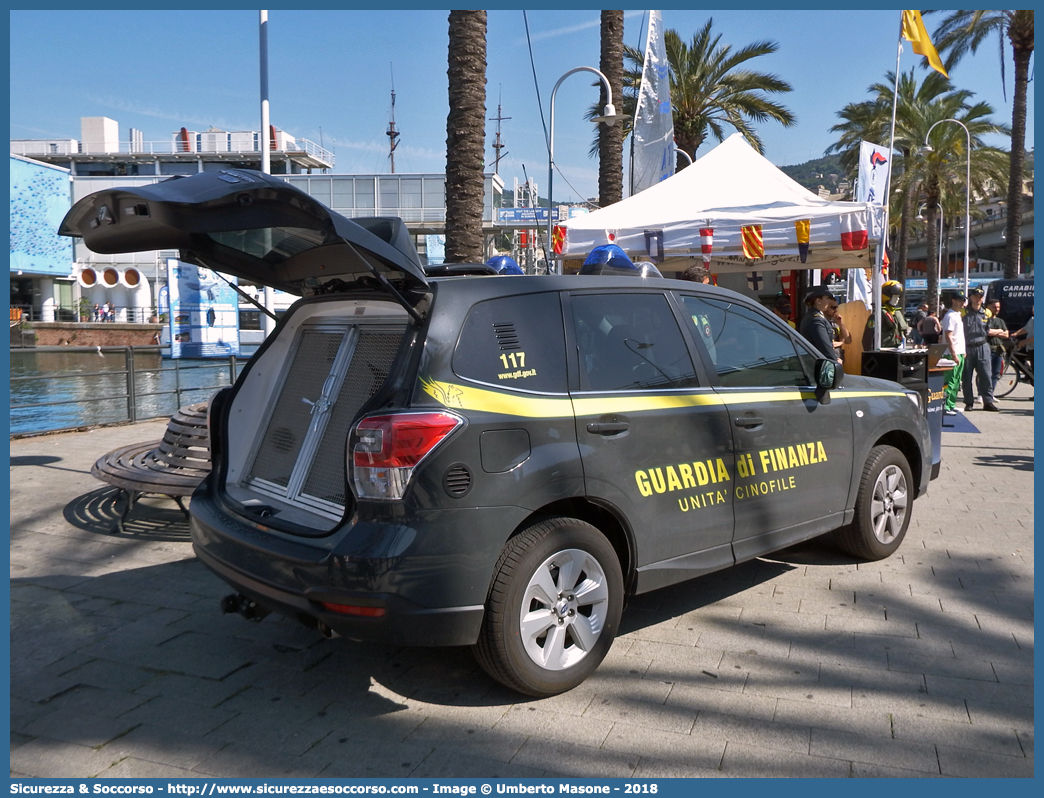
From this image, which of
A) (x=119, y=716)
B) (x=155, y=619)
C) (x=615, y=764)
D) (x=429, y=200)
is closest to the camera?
(x=615, y=764)

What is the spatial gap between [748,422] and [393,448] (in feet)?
6.74

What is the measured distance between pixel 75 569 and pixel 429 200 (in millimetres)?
56171

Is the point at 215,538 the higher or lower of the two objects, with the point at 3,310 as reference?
lower

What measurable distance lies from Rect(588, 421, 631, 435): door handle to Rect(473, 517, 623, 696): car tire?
1.31 ft

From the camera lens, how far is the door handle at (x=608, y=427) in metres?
3.68

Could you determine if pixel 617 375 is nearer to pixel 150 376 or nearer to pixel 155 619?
pixel 155 619

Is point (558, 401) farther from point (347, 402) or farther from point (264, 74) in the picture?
point (264, 74)

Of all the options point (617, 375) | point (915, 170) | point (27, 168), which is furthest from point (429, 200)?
point (617, 375)

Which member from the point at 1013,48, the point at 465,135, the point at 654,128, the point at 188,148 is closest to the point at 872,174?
the point at 654,128

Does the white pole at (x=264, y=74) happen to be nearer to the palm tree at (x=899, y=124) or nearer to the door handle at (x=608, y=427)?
the door handle at (x=608, y=427)

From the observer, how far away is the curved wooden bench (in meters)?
5.79

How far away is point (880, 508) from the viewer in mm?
5418

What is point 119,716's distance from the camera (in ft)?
11.4

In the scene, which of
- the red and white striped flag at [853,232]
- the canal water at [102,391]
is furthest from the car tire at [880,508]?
the canal water at [102,391]
